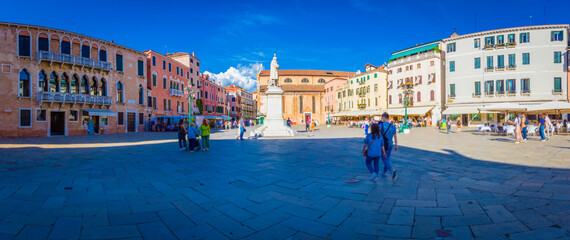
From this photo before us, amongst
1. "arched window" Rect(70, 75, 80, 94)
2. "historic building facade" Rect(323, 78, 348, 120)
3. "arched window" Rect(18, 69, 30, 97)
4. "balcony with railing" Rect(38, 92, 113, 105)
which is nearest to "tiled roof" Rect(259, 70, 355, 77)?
"historic building facade" Rect(323, 78, 348, 120)

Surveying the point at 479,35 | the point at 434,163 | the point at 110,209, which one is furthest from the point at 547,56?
the point at 110,209

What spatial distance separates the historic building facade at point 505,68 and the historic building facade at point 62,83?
3663 cm

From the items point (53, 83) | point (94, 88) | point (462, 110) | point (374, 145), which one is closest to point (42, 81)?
point (53, 83)

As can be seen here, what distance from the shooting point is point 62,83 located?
2261 cm

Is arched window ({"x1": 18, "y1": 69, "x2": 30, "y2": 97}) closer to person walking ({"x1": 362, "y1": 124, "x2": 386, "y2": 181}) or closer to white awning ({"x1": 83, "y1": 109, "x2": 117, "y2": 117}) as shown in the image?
white awning ({"x1": 83, "y1": 109, "x2": 117, "y2": 117})

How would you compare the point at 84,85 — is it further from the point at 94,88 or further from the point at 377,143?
the point at 377,143

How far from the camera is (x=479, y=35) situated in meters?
31.6

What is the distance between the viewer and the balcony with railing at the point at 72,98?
68.9ft

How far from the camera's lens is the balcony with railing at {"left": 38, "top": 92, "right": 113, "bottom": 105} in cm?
2100

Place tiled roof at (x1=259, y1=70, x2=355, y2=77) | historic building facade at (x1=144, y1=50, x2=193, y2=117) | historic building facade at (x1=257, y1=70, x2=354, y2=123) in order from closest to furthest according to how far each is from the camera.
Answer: historic building facade at (x1=144, y1=50, x2=193, y2=117), historic building facade at (x1=257, y1=70, x2=354, y2=123), tiled roof at (x1=259, y1=70, x2=355, y2=77)

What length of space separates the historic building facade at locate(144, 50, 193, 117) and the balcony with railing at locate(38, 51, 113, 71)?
652cm

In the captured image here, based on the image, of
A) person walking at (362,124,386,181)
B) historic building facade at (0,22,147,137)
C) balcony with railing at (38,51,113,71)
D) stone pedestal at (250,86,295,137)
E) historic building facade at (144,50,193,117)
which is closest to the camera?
person walking at (362,124,386,181)

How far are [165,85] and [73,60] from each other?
12259mm

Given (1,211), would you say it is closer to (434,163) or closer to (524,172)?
(434,163)
